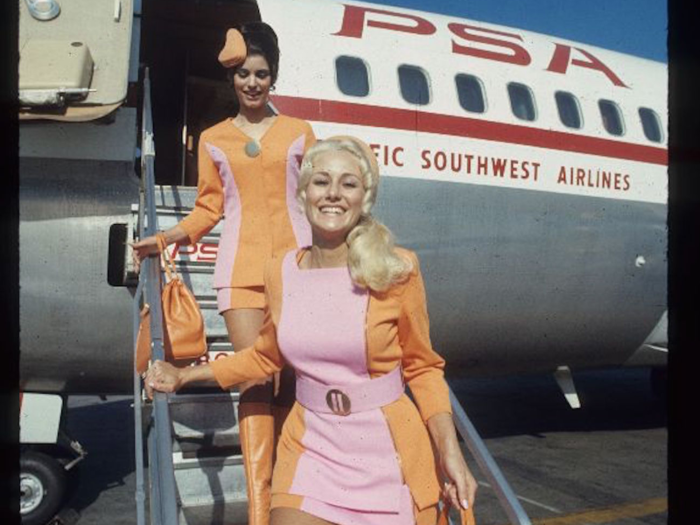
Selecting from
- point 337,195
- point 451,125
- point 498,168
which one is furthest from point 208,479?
point 498,168

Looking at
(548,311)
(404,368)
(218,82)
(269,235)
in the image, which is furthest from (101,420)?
(404,368)

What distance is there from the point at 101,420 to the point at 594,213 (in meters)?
7.59

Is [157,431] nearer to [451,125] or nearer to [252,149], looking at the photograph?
[252,149]

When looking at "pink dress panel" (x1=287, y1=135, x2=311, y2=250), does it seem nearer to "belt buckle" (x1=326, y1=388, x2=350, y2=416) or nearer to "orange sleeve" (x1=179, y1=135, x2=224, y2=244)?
"orange sleeve" (x1=179, y1=135, x2=224, y2=244)

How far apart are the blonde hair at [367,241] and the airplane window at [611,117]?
247 inches

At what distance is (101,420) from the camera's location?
36.8ft

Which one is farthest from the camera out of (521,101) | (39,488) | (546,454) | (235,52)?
(546,454)

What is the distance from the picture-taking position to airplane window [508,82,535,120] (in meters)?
7.36

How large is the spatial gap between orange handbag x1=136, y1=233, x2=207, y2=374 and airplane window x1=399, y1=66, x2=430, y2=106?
400 cm

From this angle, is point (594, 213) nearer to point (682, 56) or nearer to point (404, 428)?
point (682, 56)

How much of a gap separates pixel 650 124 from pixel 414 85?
3168 millimetres

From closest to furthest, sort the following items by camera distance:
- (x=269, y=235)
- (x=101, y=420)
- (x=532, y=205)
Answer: (x=269, y=235), (x=532, y=205), (x=101, y=420)

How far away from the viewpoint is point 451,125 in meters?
6.91

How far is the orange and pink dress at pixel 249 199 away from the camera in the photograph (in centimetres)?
317
